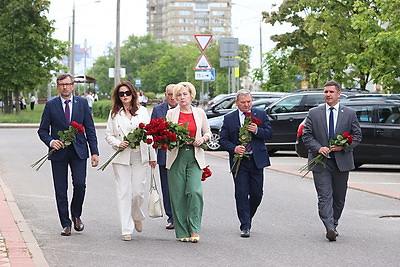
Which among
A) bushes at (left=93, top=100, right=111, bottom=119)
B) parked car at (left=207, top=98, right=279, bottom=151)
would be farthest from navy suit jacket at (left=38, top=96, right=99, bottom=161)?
bushes at (left=93, top=100, right=111, bottom=119)

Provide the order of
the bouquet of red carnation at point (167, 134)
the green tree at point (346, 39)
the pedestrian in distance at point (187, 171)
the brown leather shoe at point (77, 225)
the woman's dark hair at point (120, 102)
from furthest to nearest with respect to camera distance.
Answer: the green tree at point (346, 39)
the brown leather shoe at point (77, 225)
the woman's dark hair at point (120, 102)
the pedestrian in distance at point (187, 171)
the bouquet of red carnation at point (167, 134)

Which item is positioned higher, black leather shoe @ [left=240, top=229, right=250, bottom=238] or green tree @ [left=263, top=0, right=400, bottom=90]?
green tree @ [left=263, top=0, right=400, bottom=90]

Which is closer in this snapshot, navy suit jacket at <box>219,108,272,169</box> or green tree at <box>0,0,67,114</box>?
navy suit jacket at <box>219,108,272,169</box>

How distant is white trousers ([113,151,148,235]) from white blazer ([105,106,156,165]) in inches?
3.0

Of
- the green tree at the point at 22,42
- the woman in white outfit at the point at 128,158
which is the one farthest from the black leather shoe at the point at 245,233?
the green tree at the point at 22,42

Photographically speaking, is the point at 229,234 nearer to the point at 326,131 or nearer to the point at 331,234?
the point at 331,234

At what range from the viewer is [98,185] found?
16391 mm

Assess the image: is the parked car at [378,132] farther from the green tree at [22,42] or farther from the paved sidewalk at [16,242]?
the green tree at [22,42]

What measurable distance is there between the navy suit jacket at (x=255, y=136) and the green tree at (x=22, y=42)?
49999mm

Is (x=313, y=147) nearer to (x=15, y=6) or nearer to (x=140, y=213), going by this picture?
(x=140, y=213)

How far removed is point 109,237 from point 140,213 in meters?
0.42

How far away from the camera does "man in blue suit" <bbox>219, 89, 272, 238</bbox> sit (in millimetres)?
10289

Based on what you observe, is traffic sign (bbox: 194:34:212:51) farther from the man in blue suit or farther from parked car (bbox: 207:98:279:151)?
the man in blue suit

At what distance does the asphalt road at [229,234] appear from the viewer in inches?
347
